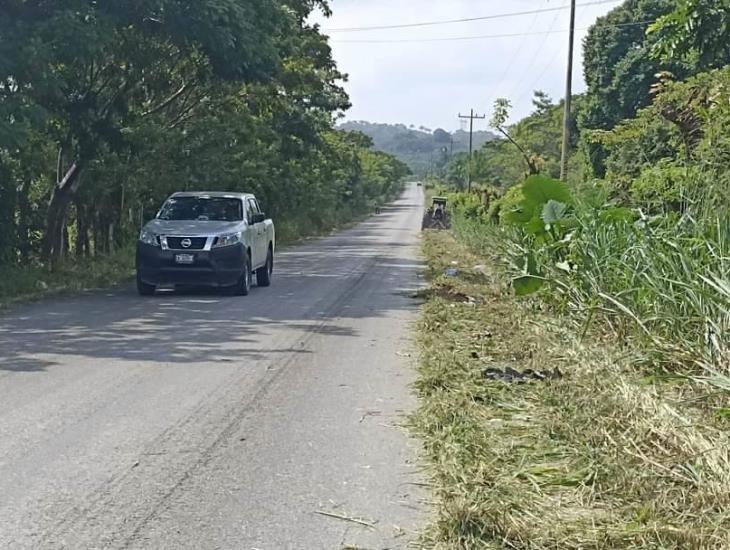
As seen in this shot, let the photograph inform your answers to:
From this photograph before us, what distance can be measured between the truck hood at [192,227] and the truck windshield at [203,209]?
0.89 ft

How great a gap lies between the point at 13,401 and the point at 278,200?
102ft

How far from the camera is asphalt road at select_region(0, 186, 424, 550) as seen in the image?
5.69 meters

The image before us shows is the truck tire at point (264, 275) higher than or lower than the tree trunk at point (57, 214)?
lower

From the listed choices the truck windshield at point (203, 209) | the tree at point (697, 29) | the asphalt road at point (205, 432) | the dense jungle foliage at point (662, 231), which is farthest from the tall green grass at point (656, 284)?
the truck windshield at point (203, 209)

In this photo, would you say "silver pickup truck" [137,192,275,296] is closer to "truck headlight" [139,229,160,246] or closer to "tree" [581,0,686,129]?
"truck headlight" [139,229,160,246]

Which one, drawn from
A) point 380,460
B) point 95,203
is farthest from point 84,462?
point 95,203

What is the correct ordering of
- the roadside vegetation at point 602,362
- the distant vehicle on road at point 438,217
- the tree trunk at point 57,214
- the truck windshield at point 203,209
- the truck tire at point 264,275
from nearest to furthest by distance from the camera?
the roadside vegetation at point 602,362, the truck windshield at point 203,209, the truck tire at point 264,275, the tree trunk at point 57,214, the distant vehicle on road at point 438,217

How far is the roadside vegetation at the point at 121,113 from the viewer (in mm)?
17109

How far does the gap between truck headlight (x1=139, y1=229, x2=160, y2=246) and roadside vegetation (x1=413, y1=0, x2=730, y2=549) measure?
4852 millimetres

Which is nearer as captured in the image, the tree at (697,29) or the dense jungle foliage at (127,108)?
the tree at (697,29)

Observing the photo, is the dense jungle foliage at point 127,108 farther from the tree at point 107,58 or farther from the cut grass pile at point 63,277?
the cut grass pile at point 63,277

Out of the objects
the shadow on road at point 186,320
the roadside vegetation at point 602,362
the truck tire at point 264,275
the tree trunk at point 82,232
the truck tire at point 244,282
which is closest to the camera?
the roadside vegetation at point 602,362

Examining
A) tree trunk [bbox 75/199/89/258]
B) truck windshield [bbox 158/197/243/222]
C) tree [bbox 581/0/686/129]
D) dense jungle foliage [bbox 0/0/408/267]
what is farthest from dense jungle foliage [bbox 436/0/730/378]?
tree [bbox 581/0/686/129]

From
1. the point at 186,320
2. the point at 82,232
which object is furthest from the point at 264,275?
the point at 82,232
